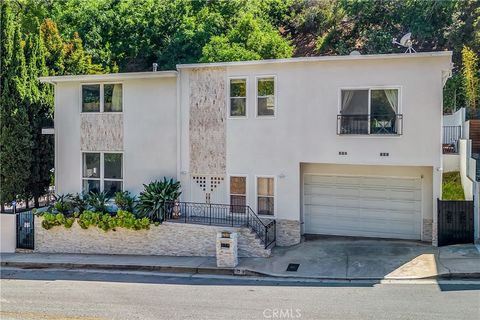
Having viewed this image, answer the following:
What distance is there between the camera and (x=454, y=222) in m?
14.9

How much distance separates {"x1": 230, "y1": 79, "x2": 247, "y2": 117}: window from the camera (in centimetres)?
1642

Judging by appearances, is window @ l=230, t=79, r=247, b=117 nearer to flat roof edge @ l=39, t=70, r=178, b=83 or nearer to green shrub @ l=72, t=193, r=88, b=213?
flat roof edge @ l=39, t=70, r=178, b=83

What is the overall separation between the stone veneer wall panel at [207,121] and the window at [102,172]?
10.6ft

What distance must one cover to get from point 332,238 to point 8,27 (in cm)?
1532

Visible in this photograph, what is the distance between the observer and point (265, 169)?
16.2 metres

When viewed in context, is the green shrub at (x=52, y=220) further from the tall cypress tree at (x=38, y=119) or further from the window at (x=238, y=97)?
the window at (x=238, y=97)

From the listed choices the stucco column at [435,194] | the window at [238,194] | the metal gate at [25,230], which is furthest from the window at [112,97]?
the stucco column at [435,194]

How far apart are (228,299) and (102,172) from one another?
9.40 m

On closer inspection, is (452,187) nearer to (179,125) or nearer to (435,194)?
(435,194)

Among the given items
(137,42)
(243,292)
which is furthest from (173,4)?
(243,292)

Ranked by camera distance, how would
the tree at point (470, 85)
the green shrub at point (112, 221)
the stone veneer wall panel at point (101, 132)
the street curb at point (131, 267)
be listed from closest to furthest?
the street curb at point (131, 267), the green shrub at point (112, 221), the stone veneer wall panel at point (101, 132), the tree at point (470, 85)

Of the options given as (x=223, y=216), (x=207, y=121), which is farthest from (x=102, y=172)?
(x=223, y=216)

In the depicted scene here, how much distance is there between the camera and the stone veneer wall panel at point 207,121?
54.7 ft

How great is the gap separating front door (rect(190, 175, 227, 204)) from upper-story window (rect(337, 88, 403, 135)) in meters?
4.74
